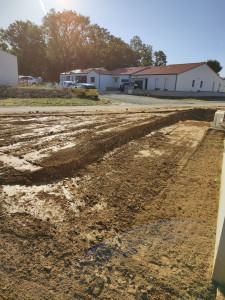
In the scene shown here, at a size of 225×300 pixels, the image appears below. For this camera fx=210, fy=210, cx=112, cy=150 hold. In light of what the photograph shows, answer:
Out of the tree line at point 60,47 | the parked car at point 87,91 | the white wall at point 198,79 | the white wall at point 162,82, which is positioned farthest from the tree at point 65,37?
the parked car at point 87,91

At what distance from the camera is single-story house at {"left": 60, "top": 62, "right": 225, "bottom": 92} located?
34125mm

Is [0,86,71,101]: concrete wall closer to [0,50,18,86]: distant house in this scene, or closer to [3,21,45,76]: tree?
[0,50,18,86]: distant house

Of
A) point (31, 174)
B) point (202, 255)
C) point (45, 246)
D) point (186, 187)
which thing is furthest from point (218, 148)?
point (45, 246)

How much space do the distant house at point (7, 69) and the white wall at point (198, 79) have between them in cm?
2422

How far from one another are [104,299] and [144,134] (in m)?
7.07

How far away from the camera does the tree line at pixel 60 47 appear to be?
5169cm

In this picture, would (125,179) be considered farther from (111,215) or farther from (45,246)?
(45,246)

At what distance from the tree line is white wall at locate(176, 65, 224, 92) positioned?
2514 cm

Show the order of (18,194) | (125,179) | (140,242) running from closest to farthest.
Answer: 1. (140,242)
2. (18,194)
3. (125,179)

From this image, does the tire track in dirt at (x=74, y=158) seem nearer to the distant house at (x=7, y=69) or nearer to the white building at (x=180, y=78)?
the distant house at (x=7, y=69)

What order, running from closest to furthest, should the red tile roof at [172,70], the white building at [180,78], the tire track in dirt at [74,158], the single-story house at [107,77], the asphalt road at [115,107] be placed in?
1. the tire track in dirt at [74,158]
2. the asphalt road at [115,107]
3. the white building at [180,78]
4. the red tile roof at [172,70]
5. the single-story house at [107,77]

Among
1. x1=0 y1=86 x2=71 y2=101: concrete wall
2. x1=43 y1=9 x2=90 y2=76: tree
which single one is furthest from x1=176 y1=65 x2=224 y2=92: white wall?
x1=43 y1=9 x2=90 y2=76: tree

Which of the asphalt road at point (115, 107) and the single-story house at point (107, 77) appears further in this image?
the single-story house at point (107, 77)

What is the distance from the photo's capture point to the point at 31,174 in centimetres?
430
